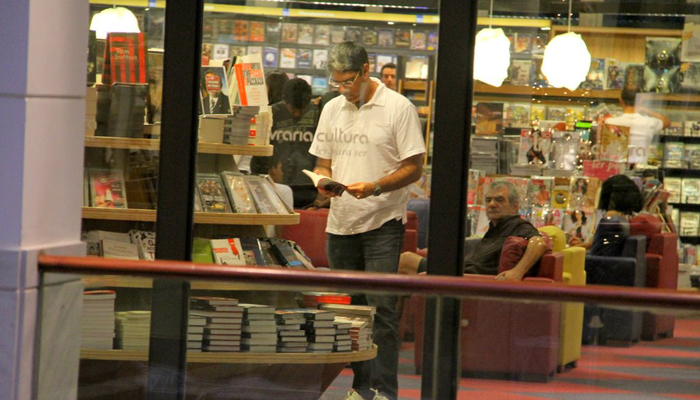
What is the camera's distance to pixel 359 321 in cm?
332

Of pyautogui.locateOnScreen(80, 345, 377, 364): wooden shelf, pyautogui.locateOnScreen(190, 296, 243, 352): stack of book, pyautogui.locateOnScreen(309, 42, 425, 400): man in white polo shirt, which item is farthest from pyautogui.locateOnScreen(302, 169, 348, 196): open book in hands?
pyautogui.locateOnScreen(80, 345, 377, 364): wooden shelf

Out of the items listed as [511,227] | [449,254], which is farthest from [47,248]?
[511,227]

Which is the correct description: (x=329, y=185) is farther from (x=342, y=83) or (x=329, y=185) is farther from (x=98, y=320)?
(x=98, y=320)

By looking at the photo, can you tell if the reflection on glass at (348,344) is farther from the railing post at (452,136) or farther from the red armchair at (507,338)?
the railing post at (452,136)

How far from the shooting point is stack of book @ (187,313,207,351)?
3.37 m

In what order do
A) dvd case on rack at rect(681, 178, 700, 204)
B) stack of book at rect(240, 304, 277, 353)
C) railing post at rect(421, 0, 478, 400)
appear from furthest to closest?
dvd case on rack at rect(681, 178, 700, 204)
railing post at rect(421, 0, 478, 400)
stack of book at rect(240, 304, 277, 353)

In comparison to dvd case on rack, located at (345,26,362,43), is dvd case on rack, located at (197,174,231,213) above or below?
below

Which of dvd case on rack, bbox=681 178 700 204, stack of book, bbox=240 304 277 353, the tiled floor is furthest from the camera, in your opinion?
dvd case on rack, bbox=681 178 700 204

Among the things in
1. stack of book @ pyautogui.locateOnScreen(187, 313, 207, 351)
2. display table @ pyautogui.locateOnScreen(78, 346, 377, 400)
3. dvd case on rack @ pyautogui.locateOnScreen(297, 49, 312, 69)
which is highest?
dvd case on rack @ pyautogui.locateOnScreen(297, 49, 312, 69)

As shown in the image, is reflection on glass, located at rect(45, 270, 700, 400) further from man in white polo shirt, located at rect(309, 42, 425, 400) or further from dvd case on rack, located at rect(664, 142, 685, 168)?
dvd case on rack, located at rect(664, 142, 685, 168)

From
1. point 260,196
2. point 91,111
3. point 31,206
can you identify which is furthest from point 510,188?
point 31,206

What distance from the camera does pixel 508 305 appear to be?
3000 mm

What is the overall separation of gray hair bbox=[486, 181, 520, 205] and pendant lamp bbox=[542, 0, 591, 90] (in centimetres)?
55

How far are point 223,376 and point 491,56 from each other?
2148 mm
